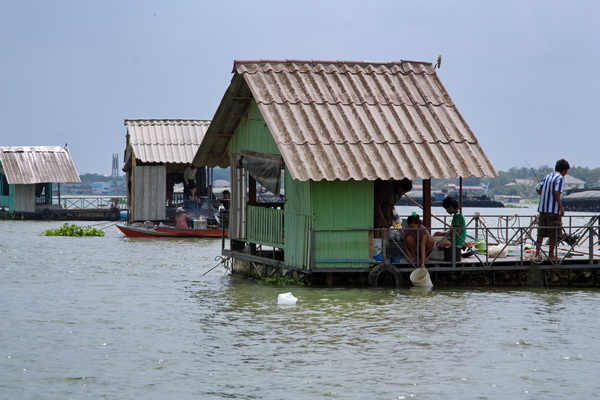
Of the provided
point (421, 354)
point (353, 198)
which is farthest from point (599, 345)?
point (353, 198)

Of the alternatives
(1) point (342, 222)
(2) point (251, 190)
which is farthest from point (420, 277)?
(2) point (251, 190)

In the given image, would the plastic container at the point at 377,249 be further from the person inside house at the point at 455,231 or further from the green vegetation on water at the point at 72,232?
the green vegetation on water at the point at 72,232

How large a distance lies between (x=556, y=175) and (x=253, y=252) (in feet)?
21.4

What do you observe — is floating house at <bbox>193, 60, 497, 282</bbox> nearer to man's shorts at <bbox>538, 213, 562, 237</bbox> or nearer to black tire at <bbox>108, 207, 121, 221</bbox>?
man's shorts at <bbox>538, 213, 562, 237</bbox>

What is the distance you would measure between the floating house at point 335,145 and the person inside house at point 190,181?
53.4 feet

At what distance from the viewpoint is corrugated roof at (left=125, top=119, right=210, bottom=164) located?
3594 centimetres

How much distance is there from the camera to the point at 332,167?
1672 centimetres

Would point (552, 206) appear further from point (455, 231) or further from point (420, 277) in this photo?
point (420, 277)

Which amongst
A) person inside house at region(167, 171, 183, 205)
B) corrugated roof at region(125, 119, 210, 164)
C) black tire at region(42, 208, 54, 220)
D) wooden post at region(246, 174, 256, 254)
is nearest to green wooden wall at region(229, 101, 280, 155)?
wooden post at region(246, 174, 256, 254)

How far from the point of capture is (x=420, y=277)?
680 inches

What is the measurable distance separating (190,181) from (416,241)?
20.7 metres

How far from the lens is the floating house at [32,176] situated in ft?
174

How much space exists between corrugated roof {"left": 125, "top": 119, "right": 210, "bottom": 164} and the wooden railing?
52.2ft

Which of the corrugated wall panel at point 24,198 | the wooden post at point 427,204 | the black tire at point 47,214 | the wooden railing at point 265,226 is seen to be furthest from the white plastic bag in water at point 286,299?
the corrugated wall panel at point 24,198
